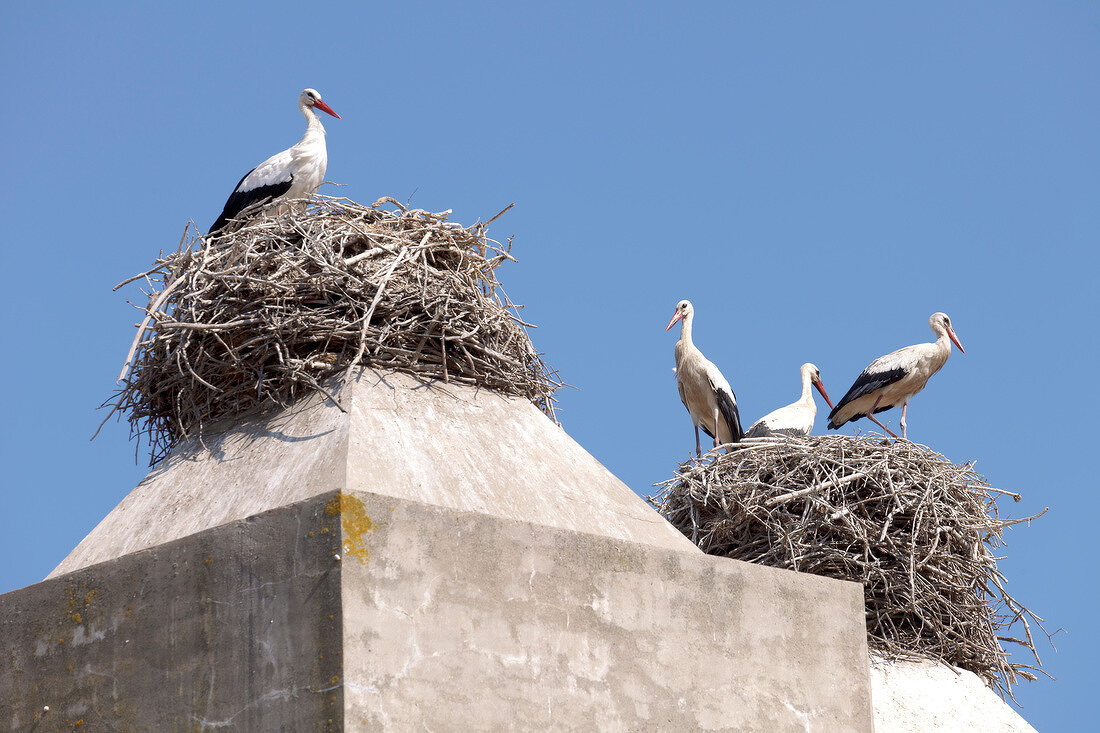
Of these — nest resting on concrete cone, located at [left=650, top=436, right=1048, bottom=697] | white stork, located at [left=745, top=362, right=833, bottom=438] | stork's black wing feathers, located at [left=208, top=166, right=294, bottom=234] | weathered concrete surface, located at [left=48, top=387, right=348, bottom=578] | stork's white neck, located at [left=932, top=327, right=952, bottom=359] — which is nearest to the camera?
weathered concrete surface, located at [left=48, top=387, right=348, bottom=578]

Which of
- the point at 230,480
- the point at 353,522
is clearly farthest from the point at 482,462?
the point at 353,522

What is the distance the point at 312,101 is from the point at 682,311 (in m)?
5.67

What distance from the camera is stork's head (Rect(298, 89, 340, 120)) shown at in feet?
35.3

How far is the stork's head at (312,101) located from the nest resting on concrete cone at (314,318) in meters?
3.84

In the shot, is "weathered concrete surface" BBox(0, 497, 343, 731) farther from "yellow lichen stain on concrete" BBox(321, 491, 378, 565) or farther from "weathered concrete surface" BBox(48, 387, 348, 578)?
"weathered concrete surface" BBox(48, 387, 348, 578)

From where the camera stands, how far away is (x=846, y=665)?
6273 mm

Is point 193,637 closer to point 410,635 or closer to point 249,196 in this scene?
point 410,635

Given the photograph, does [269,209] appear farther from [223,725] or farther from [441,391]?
[223,725]

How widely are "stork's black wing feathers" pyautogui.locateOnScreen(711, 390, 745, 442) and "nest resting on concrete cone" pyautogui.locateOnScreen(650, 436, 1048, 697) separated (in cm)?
308

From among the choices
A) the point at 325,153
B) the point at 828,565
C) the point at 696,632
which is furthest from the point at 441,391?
the point at 828,565

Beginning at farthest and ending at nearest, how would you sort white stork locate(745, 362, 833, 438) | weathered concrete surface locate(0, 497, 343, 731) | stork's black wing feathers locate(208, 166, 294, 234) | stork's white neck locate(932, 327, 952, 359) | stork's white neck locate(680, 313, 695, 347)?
stork's white neck locate(932, 327, 952, 359) → stork's white neck locate(680, 313, 695, 347) → white stork locate(745, 362, 833, 438) → stork's black wing feathers locate(208, 166, 294, 234) → weathered concrete surface locate(0, 497, 343, 731)

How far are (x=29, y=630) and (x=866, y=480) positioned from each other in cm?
676

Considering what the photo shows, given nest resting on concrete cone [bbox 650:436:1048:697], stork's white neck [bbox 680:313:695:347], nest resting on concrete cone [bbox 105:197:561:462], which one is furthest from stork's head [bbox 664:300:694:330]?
nest resting on concrete cone [bbox 105:197:561:462]

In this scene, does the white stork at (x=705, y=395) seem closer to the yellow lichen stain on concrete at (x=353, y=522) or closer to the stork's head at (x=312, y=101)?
the stork's head at (x=312, y=101)
